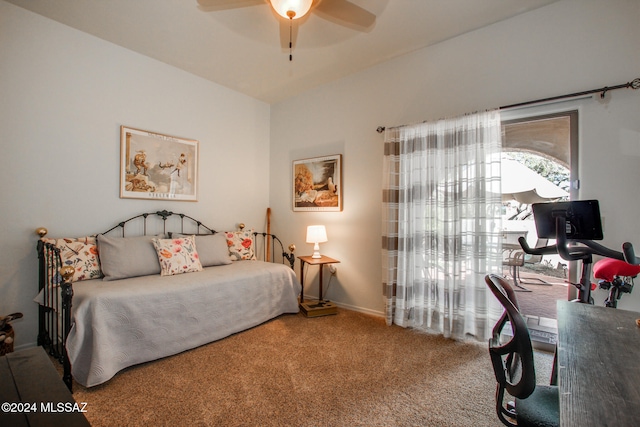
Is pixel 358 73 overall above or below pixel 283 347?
above

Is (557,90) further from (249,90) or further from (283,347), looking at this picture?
(249,90)

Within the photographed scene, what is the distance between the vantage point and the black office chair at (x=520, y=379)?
94 cm

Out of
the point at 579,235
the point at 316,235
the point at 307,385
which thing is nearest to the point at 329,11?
the point at 316,235

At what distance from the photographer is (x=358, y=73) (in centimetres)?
341

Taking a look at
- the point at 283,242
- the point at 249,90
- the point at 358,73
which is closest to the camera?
the point at 358,73

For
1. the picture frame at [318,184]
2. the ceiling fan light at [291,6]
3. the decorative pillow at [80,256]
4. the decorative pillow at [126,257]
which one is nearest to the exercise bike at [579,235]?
the ceiling fan light at [291,6]

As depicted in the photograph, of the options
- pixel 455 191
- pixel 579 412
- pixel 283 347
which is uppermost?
pixel 455 191

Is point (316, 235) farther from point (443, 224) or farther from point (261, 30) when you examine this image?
point (261, 30)

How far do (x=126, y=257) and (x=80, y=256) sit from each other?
1.12ft

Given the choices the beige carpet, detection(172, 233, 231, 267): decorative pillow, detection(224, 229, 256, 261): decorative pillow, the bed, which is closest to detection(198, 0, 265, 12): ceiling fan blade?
the bed

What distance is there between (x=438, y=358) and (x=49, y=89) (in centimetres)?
405

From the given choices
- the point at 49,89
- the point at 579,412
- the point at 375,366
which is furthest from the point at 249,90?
the point at 579,412

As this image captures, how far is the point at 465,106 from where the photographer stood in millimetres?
2682

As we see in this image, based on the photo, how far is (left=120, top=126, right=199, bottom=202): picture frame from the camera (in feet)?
9.73
